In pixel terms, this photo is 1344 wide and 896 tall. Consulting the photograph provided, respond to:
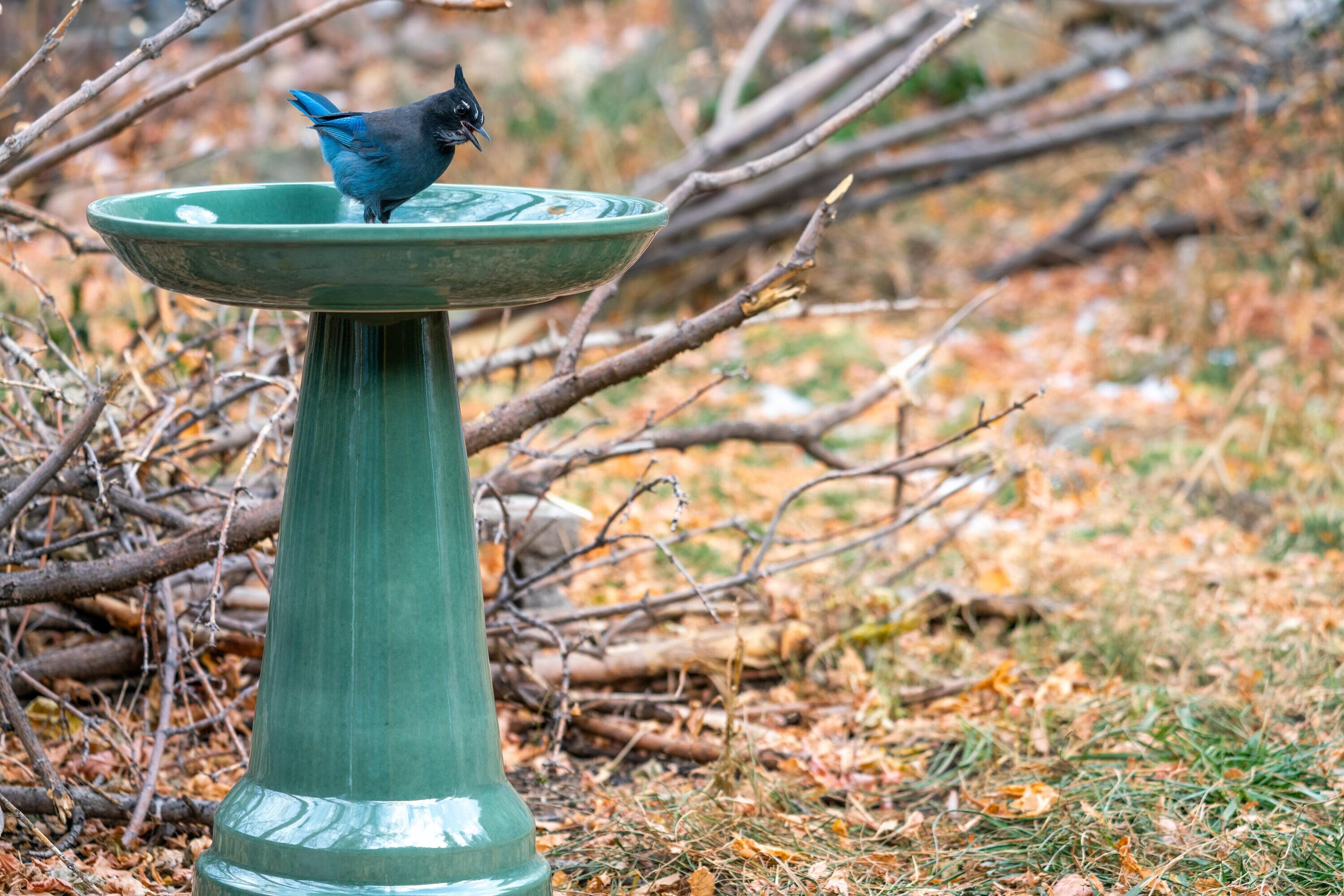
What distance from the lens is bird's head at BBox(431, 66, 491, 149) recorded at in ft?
6.03

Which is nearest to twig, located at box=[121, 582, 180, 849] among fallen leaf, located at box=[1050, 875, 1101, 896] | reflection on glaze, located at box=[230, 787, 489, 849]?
reflection on glaze, located at box=[230, 787, 489, 849]

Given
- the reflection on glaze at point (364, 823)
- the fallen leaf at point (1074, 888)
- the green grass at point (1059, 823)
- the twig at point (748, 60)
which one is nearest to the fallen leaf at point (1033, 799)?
the green grass at point (1059, 823)

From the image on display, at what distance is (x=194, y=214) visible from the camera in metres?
2.00

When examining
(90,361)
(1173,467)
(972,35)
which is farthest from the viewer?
(972,35)

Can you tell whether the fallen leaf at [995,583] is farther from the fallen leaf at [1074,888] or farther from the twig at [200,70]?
the twig at [200,70]

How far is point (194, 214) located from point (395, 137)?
14.9 inches

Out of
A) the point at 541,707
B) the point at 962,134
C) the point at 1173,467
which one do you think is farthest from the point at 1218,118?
the point at 541,707

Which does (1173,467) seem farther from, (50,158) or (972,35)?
(972,35)

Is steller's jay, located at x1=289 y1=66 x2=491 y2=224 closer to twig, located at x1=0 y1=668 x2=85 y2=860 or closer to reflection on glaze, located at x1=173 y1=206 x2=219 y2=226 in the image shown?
reflection on glaze, located at x1=173 y1=206 x2=219 y2=226

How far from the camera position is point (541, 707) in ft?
9.29

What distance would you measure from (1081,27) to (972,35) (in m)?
1.00

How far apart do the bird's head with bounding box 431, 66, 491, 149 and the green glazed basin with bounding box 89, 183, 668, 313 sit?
0.21 m

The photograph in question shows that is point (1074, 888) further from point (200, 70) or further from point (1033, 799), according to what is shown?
point (200, 70)

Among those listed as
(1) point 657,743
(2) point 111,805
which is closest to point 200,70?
(2) point 111,805
